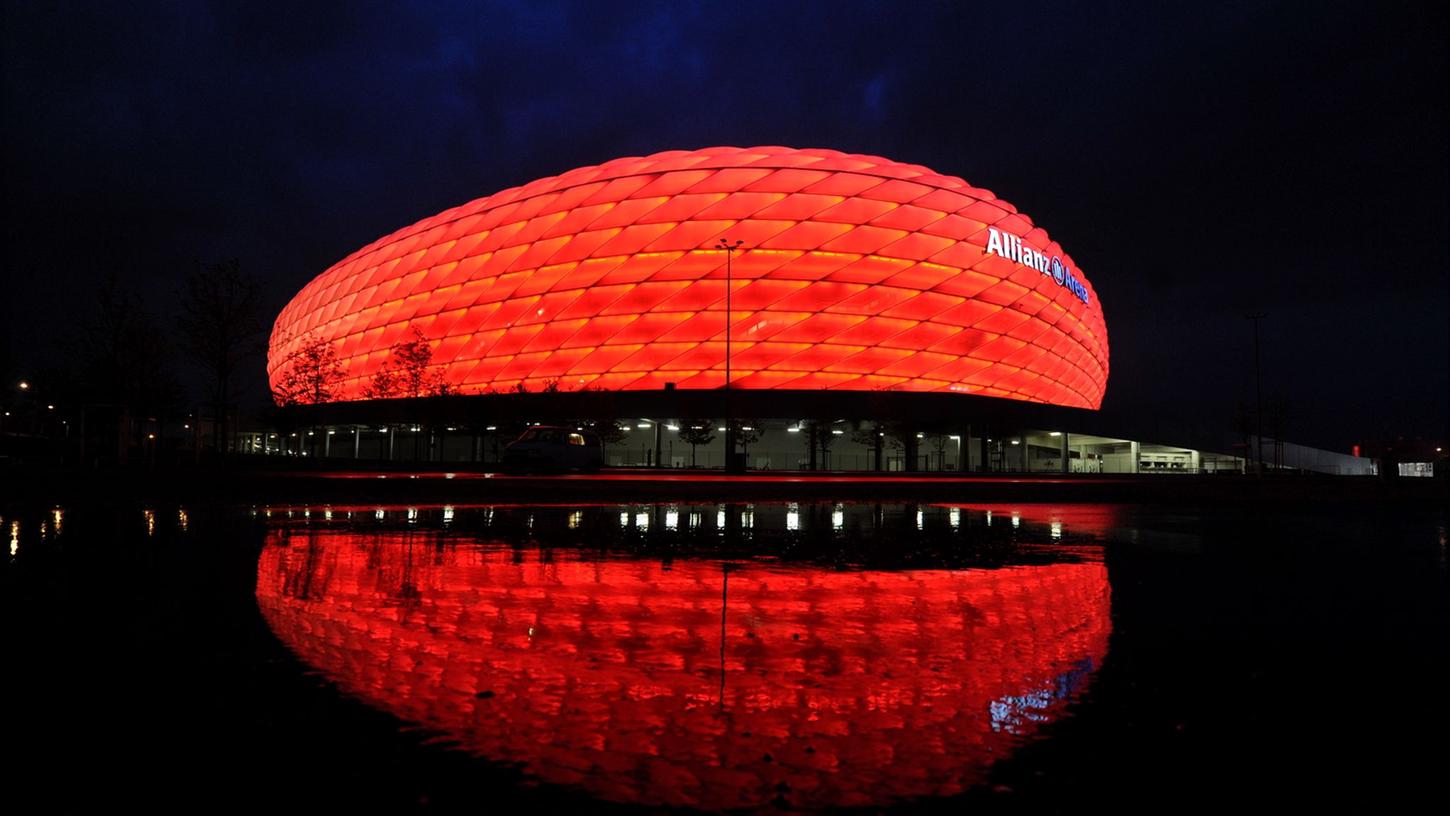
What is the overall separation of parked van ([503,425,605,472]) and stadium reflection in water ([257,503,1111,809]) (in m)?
22.4

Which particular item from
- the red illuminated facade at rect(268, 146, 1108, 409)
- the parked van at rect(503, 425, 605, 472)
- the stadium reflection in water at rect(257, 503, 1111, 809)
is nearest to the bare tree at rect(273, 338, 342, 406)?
the red illuminated facade at rect(268, 146, 1108, 409)

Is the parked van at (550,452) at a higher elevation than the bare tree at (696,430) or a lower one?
lower

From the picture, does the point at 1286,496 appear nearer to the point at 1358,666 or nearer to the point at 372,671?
the point at 1358,666

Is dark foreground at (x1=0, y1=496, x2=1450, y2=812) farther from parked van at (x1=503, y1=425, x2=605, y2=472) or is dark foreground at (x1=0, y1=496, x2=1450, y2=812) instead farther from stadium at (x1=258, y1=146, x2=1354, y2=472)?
stadium at (x1=258, y1=146, x2=1354, y2=472)

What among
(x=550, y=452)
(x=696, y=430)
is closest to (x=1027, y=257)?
(x=696, y=430)

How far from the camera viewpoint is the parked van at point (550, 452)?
101 ft

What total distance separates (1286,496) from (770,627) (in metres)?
21.9

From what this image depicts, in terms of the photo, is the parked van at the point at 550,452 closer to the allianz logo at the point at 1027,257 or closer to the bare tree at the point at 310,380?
the bare tree at the point at 310,380

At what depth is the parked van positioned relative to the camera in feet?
101

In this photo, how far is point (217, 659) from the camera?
3805 millimetres

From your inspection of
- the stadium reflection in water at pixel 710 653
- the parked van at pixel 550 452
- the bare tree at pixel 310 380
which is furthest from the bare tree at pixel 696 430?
the stadium reflection in water at pixel 710 653

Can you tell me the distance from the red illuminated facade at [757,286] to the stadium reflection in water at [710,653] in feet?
120

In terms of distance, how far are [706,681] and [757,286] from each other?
42.0m

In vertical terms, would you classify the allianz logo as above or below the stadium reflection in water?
above
